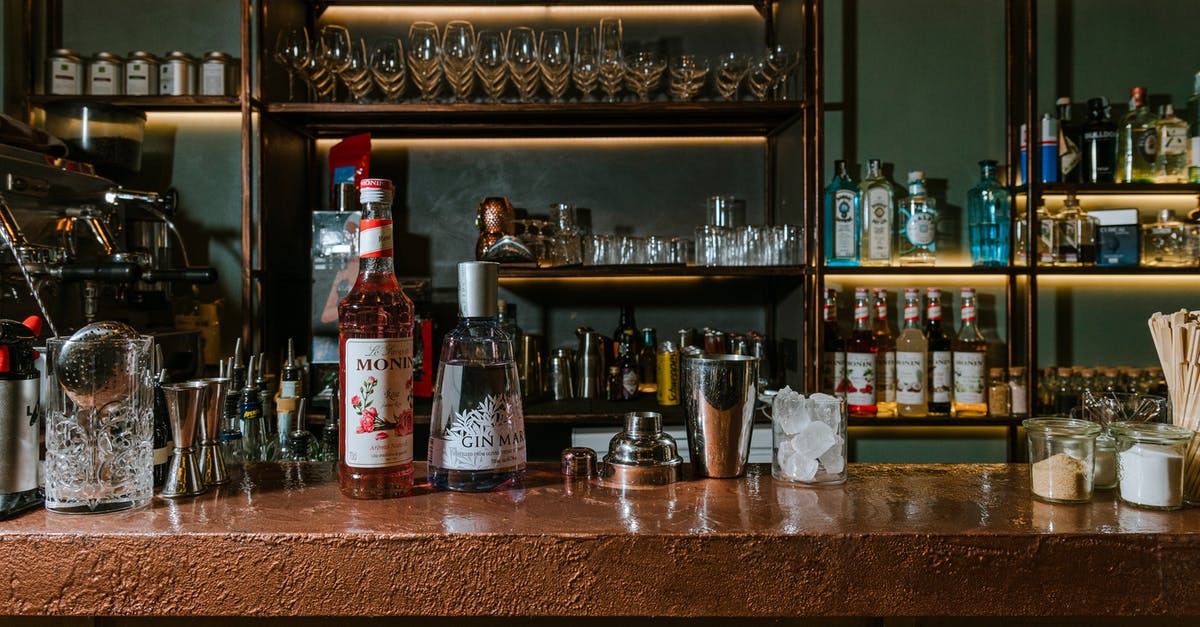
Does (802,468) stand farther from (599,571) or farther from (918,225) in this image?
(918,225)

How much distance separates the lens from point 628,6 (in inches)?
110

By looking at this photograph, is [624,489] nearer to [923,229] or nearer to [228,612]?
[228,612]

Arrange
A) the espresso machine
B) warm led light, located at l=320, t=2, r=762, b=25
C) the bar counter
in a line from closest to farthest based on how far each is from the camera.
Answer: the bar counter
the espresso machine
warm led light, located at l=320, t=2, r=762, b=25

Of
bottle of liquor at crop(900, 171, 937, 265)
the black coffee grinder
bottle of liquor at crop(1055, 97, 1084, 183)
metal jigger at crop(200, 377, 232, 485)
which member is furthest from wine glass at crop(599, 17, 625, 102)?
the black coffee grinder

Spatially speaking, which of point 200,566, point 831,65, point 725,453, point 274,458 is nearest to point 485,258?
point 274,458

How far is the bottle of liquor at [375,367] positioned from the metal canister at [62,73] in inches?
87.5

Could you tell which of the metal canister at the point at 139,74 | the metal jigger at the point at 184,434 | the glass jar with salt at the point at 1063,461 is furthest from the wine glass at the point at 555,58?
the glass jar with salt at the point at 1063,461

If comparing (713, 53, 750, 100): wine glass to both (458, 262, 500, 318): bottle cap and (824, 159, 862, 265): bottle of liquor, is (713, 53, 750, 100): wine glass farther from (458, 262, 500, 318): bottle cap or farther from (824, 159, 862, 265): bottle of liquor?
(458, 262, 500, 318): bottle cap

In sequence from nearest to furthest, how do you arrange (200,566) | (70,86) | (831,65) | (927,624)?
(200,566) < (927,624) < (70,86) < (831,65)

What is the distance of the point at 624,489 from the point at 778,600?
255mm

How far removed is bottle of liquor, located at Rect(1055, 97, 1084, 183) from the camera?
8.17 feet

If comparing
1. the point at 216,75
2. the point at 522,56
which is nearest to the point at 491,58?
the point at 522,56

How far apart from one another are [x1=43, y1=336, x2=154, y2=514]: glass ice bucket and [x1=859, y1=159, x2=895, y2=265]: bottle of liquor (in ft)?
7.24

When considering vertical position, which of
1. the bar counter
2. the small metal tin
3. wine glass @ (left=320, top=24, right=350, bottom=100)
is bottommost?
the bar counter
